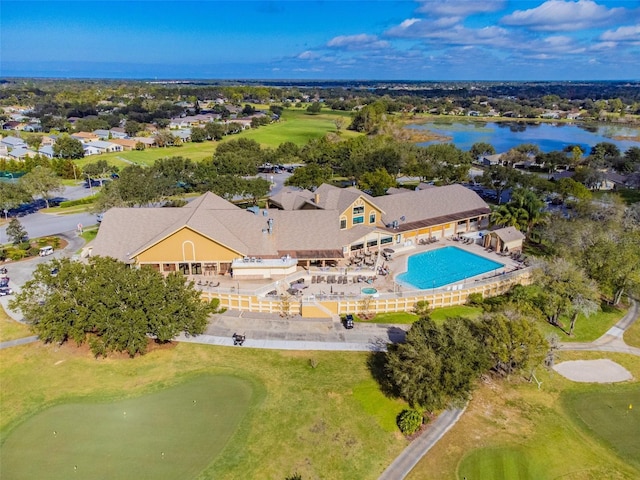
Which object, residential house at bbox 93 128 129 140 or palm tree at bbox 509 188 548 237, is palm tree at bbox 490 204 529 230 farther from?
residential house at bbox 93 128 129 140

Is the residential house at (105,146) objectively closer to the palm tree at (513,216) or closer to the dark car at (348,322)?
the palm tree at (513,216)

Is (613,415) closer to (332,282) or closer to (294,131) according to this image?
(332,282)

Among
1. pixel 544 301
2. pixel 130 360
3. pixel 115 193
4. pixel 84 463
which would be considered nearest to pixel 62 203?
pixel 115 193

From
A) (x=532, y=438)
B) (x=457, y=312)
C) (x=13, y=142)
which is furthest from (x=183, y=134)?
(x=532, y=438)

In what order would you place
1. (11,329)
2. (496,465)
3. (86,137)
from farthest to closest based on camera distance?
(86,137)
(11,329)
(496,465)

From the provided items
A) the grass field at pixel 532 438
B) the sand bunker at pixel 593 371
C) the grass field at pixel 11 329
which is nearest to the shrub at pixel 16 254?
the grass field at pixel 11 329
